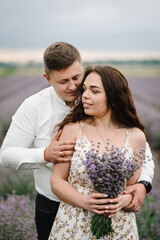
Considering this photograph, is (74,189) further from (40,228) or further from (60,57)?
(60,57)

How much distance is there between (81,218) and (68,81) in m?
1.03

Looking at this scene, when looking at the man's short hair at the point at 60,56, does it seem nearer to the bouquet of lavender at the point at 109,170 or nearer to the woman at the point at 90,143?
the woman at the point at 90,143

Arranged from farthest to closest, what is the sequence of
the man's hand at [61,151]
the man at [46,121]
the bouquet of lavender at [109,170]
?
1. the man at [46,121]
2. the man's hand at [61,151]
3. the bouquet of lavender at [109,170]

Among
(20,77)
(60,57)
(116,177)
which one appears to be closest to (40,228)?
(116,177)

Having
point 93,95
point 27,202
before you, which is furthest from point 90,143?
point 27,202

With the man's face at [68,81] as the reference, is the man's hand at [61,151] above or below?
below

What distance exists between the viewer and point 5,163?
2.16 metres

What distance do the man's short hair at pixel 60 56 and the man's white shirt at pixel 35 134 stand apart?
0.28 metres

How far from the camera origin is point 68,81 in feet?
7.04

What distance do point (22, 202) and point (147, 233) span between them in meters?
1.45

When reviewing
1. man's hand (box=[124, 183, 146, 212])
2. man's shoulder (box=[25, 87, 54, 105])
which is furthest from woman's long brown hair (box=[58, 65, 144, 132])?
man's hand (box=[124, 183, 146, 212])

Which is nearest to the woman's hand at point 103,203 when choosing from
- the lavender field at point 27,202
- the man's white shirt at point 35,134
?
the man's white shirt at point 35,134

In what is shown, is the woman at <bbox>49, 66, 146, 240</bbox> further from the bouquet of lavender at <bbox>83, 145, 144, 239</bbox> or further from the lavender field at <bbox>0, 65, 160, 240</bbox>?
the lavender field at <bbox>0, 65, 160, 240</bbox>

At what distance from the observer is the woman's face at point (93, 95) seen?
6.16ft
